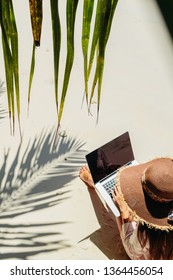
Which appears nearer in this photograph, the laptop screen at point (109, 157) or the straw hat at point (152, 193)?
the straw hat at point (152, 193)

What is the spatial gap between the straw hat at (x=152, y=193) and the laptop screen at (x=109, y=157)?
25 centimetres

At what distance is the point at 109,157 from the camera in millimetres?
2164

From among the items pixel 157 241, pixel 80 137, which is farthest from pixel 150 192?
pixel 80 137

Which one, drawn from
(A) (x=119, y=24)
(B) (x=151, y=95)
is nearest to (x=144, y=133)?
(B) (x=151, y=95)

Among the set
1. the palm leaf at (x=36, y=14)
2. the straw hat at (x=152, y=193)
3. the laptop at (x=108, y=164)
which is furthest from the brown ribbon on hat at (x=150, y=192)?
the palm leaf at (x=36, y=14)

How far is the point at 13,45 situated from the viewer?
1319 millimetres

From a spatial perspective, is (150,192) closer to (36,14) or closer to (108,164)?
(108,164)

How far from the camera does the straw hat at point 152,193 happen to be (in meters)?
1.70

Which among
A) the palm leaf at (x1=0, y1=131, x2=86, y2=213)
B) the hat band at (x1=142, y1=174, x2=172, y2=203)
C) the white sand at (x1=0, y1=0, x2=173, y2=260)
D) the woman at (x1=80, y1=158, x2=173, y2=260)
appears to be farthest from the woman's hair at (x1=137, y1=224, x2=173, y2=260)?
the palm leaf at (x1=0, y1=131, x2=86, y2=213)

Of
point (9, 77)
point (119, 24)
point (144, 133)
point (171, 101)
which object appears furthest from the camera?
point (119, 24)

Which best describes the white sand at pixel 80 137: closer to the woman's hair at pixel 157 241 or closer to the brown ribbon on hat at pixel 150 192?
the woman's hair at pixel 157 241

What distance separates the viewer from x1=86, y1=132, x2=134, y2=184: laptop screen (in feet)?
6.95
